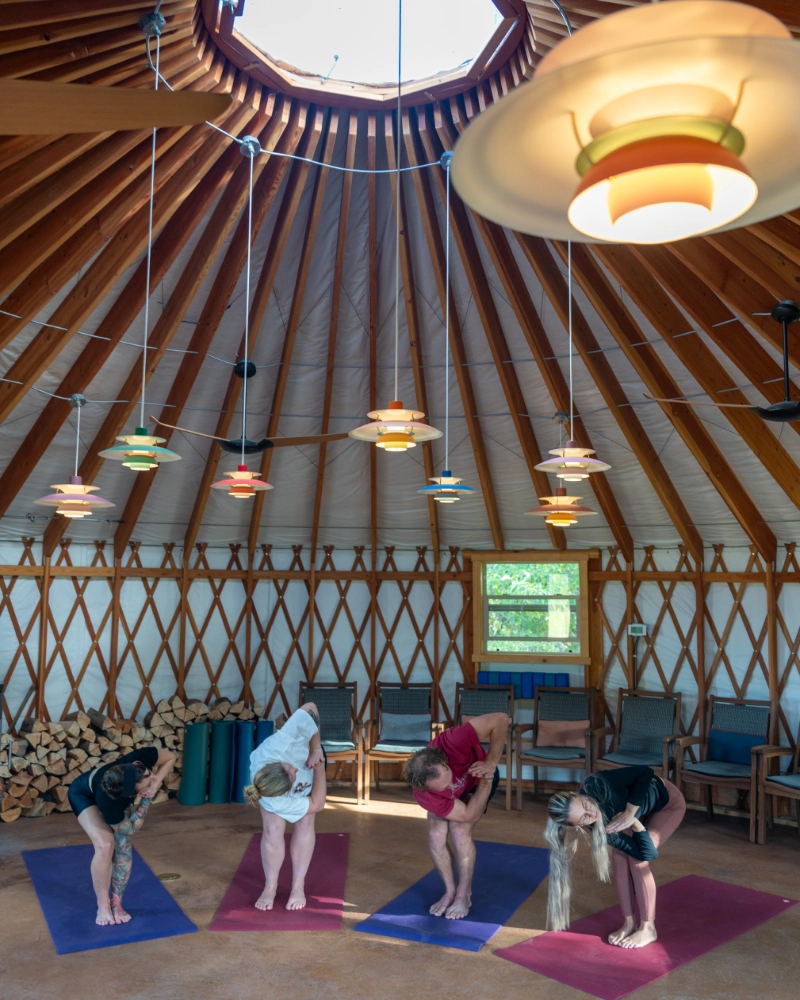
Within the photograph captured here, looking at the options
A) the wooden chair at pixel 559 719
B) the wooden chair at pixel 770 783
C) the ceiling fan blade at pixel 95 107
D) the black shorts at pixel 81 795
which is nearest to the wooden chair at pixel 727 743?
the wooden chair at pixel 770 783

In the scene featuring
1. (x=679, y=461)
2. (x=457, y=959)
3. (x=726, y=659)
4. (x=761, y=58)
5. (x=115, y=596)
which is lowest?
(x=457, y=959)

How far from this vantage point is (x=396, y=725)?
8.12m

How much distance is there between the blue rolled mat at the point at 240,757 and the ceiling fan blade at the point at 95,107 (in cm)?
719

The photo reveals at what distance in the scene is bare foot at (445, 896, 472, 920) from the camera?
4801mm

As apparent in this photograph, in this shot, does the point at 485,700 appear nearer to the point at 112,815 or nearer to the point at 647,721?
the point at 647,721

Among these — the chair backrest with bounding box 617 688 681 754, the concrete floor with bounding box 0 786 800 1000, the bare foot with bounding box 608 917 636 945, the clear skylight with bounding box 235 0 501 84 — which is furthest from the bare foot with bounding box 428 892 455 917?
the clear skylight with bounding box 235 0 501 84

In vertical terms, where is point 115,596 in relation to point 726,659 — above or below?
above

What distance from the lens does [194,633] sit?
27.9ft

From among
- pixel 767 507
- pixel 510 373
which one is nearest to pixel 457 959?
pixel 510 373

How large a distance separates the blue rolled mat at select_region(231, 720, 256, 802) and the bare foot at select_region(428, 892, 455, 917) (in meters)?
3.23

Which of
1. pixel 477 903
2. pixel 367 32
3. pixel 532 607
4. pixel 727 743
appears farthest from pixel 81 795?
pixel 727 743

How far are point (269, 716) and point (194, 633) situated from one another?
1189 millimetres

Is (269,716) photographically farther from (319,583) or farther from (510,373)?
(510,373)

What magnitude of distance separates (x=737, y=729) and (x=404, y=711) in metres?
3.07
